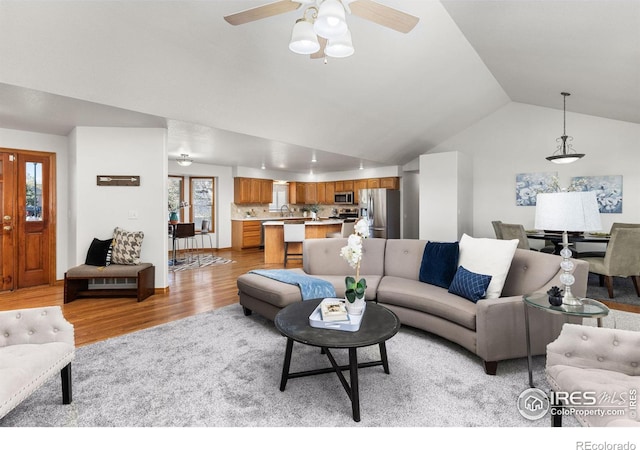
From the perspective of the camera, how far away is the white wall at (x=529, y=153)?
5.35 metres

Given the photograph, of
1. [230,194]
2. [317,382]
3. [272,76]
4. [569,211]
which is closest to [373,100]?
[272,76]

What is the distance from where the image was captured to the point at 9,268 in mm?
4559

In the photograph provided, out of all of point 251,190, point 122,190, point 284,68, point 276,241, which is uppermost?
point 284,68

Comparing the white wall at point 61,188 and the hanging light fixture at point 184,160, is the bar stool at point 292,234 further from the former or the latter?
the white wall at point 61,188

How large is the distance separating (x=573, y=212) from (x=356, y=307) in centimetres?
149

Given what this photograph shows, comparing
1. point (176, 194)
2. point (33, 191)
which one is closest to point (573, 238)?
point (33, 191)

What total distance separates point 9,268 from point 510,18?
7.07 meters

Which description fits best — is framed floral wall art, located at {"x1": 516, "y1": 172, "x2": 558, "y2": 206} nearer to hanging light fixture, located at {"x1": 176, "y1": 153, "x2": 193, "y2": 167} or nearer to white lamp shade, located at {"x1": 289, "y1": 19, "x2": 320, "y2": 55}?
white lamp shade, located at {"x1": 289, "y1": 19, "x2": 320, "y2": 55}

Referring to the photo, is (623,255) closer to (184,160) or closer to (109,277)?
(109,277)

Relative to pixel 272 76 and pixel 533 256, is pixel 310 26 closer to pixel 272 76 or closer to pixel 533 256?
pixel 272 76

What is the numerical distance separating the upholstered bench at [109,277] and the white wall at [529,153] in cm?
632

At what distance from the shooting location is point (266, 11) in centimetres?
196

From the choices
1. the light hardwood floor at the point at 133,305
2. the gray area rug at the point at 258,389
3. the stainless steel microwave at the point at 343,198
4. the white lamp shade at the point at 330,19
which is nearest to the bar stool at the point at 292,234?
the light hardwood floor at the point at 133,305

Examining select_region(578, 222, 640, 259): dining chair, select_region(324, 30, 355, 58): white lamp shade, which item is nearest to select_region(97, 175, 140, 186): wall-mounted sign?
select_region(324, 30, 355, 58): white lamp shade
